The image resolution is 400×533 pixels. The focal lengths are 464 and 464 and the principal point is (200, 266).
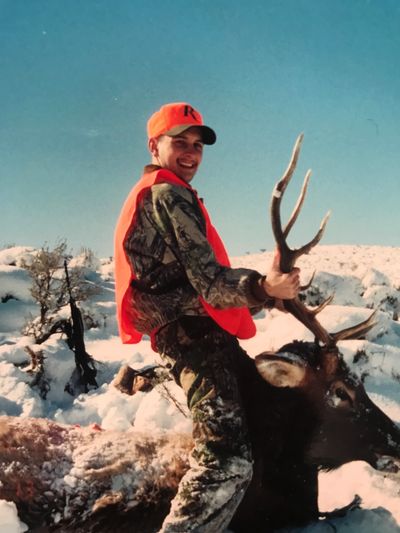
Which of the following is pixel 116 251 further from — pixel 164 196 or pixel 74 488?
pixel 74 488

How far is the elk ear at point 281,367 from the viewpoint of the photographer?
107 inches

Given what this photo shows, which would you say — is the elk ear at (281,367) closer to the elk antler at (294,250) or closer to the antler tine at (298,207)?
the elk antler at (294,250)

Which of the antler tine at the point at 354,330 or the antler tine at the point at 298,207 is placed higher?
the antler tine at the point at 298,207

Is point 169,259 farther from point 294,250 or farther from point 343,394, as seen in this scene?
point 343,394

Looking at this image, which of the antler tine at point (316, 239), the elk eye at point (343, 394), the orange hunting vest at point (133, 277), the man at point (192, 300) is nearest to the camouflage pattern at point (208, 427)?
the man at point (192, 300)

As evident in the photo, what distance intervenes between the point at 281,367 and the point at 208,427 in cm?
57

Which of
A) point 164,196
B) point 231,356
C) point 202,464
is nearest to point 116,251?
point 164,196

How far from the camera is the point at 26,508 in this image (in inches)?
102

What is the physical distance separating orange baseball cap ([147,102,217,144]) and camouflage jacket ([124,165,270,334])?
17.7 inches

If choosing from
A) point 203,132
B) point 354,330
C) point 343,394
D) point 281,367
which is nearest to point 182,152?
point 203,132

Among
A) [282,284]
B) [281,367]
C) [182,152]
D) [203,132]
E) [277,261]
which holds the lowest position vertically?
[281,367]

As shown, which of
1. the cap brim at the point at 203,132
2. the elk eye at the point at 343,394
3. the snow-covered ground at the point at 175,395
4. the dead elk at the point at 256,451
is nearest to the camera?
the dead elk at the point at 256,451

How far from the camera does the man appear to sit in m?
2.34

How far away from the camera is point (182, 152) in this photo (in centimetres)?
292
